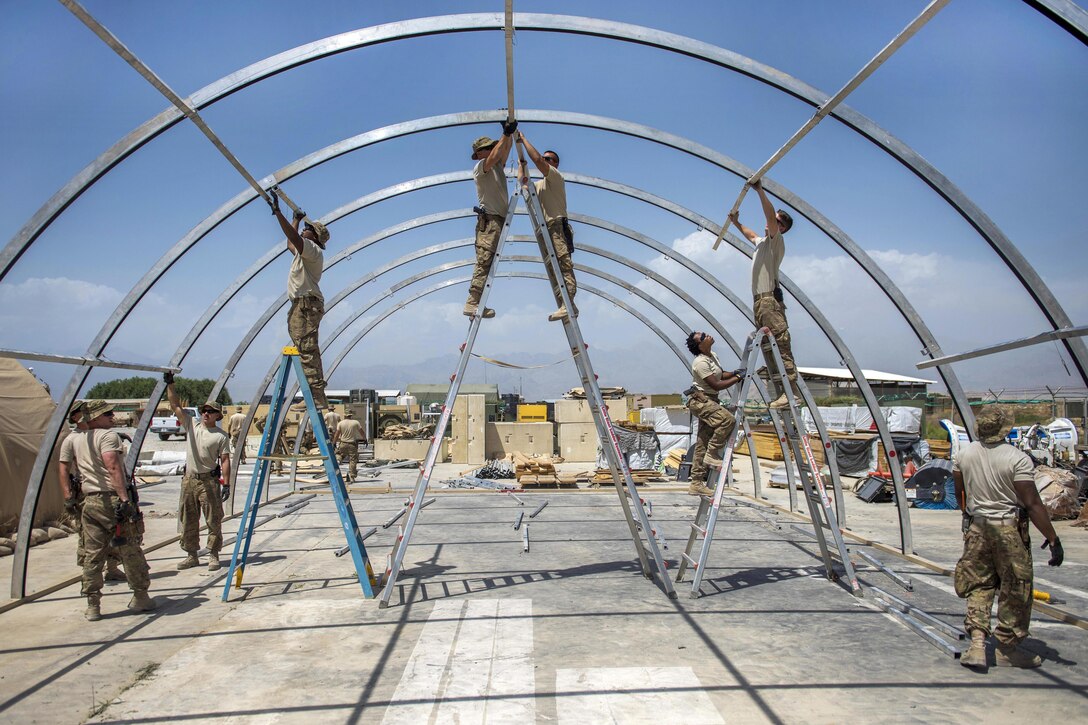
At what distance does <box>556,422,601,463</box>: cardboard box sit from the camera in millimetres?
21781

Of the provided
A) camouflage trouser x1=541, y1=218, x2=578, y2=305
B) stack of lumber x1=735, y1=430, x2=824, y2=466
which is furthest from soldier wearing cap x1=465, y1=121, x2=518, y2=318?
stack of lumber x1=735, y1=430, x2=824, y2=466

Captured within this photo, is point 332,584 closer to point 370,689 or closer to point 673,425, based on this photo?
point 370,689

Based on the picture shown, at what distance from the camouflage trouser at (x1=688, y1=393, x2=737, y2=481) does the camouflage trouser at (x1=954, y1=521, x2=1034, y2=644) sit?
2.24m

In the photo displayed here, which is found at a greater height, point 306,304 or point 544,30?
point 544,30

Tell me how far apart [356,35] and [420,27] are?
61 cm

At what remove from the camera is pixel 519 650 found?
4.76 metres

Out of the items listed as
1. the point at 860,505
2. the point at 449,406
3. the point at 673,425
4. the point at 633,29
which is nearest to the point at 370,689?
the point at 449,406

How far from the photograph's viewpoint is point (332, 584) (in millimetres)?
6742

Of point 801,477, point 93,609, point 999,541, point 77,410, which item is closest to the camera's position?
point 999,541

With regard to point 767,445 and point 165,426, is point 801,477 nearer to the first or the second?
point 767,445

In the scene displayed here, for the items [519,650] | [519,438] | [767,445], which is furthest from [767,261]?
[519,438]

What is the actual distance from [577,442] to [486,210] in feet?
52.1

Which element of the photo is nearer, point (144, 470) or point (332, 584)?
point (332, 584)

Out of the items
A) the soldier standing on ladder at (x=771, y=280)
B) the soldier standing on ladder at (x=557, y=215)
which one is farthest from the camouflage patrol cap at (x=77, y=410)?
the soldier standing on ladder at (x=771, y=280)
